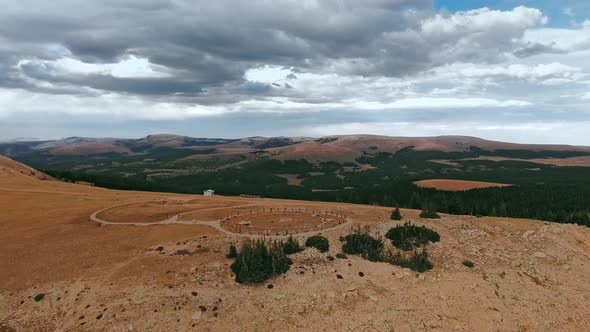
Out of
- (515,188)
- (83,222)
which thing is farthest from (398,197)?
(83,222)

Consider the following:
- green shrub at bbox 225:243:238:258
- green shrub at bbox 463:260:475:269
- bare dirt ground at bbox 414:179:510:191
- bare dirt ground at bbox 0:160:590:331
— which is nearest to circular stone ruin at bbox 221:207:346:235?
bare dirt ground at bbox 0:160:590:331

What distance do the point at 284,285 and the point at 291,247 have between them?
7.44m

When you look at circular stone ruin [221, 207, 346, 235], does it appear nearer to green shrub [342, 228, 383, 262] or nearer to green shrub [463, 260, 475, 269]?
→ green shrub [342, 228, 383, 262]

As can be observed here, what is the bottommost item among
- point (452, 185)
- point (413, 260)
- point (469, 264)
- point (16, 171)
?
point (452, 185)

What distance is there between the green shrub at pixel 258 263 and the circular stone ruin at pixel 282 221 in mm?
9221

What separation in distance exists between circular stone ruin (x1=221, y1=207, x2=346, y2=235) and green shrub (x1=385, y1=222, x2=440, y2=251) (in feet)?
32.9

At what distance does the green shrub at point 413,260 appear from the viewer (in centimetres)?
4612

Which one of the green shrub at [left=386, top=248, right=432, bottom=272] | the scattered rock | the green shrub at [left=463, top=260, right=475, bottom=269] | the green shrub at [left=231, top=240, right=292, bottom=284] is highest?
the green shrub at [left=231, top=240, right=292, bottom=284]

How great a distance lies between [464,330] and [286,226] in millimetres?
29993

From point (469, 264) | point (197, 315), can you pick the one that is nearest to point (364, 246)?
point (469, 264)

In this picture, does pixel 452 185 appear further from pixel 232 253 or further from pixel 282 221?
pixel 232 253

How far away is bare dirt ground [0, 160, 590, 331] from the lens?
36188 millimetres

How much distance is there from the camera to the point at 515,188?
158750 millimetres

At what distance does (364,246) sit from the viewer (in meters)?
49.8
